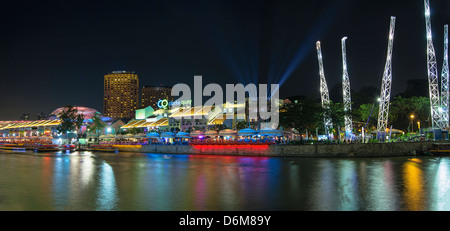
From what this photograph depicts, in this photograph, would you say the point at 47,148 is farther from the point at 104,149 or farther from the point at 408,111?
the point at 408,111

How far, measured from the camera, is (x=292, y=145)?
43.9 meters

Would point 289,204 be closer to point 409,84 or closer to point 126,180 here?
point 126,180

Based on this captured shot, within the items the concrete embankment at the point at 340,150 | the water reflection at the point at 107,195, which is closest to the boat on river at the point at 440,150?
the concrete embankment at the point at 340,150

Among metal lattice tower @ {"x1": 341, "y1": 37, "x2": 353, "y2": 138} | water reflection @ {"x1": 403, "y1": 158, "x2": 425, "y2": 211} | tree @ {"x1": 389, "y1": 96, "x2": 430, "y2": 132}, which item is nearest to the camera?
water reflection @ {"x1": 403, "y1": 158, "x2": 425, "y2": 211}

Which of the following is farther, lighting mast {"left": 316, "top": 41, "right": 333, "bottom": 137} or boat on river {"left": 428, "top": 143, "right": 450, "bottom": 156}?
lighting mast {"left": 316, "top": 41, "right": 333, "bottom": 137}

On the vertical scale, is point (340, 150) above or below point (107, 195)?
above

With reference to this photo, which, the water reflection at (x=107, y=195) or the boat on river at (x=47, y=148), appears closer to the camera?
the water reflection at (x=107, y=195)

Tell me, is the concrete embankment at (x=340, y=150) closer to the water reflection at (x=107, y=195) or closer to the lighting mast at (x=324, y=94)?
the lighting mast at (x=324, y=94)

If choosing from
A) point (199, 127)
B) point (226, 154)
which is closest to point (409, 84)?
point (199, 127)

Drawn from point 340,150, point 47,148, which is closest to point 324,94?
point 340,150

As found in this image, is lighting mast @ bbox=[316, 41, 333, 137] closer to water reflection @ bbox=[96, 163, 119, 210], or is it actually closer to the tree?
the tree

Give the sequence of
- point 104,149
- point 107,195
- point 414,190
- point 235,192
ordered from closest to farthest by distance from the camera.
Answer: point 107,195, point 235,192, point 414,190, point 104,149

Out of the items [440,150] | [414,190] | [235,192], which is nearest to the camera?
[235,192]

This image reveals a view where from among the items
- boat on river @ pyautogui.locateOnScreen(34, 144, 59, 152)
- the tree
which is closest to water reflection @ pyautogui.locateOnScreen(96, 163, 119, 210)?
boat on river @ pyautogui.locateOnScreen(34, 144, 59, 152)
